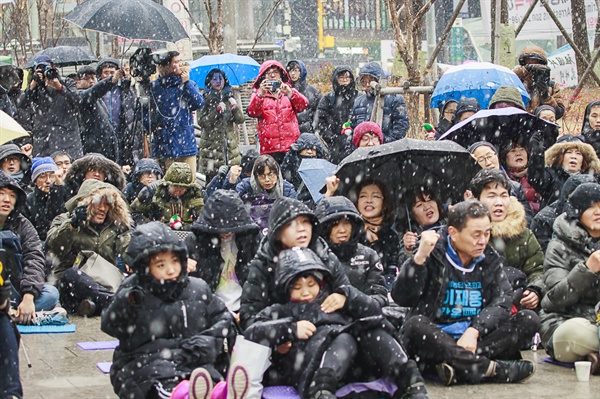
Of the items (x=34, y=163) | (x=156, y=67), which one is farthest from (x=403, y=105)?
(x=34, y=163)

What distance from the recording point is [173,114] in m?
14.4

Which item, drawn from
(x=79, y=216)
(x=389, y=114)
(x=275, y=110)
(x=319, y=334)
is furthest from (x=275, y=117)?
(x=319, y=334)

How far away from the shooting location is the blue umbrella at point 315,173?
1180cm

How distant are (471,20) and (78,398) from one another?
145 feet

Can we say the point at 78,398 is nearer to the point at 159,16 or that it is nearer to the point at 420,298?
the point at 420,298

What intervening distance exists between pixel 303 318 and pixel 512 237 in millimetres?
2452

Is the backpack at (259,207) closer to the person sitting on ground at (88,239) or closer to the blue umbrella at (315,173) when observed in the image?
the blue umbrella at (315,173)

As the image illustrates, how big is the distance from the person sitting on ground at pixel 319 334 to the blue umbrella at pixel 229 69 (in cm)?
1031

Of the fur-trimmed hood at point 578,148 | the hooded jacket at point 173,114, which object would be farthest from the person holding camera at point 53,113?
the fur-trimmed hood at point 578,148

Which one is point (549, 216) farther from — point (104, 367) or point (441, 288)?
point (104, 367)

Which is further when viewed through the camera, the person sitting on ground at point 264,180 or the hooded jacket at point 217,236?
the person sitting on ground at point 264,180

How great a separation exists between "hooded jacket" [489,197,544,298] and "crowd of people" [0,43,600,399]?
0.02m

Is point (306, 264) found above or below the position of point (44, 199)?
below

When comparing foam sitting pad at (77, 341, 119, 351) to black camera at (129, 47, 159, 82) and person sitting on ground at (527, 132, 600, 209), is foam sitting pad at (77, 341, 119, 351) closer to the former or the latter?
person sitting on ground at (527, 132, 600, 209)
